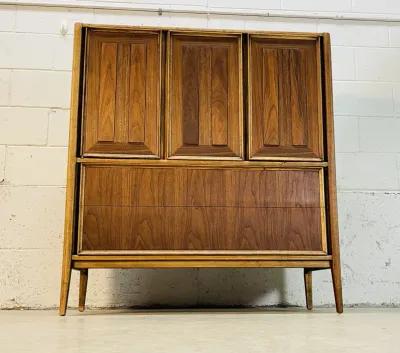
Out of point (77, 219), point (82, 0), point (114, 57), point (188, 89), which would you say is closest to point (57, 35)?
point (82, 0)

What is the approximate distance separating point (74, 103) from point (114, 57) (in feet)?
0.86

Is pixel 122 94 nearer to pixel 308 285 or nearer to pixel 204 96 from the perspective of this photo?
pixel 204 96

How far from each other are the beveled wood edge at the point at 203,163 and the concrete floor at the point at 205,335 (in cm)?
63

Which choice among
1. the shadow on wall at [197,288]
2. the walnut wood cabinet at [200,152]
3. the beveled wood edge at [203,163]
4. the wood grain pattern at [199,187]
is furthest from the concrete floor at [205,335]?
the shadow on wall at [197,288]

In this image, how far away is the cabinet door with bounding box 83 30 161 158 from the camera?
233 cm

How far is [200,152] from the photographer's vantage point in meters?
2.36

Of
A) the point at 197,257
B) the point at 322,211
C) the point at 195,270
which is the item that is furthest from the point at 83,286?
the point at 322,211

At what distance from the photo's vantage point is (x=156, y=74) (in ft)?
7.86

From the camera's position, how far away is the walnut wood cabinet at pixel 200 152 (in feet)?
7.48

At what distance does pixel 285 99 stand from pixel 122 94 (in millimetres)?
688

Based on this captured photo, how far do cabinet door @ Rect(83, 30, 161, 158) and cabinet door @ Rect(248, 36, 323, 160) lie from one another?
1.36 ft

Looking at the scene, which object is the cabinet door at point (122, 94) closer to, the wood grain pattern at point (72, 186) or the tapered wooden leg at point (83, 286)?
the wood grain pattern at point (72, 186)

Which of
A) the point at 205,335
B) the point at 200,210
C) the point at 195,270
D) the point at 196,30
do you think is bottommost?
the point at 205,335

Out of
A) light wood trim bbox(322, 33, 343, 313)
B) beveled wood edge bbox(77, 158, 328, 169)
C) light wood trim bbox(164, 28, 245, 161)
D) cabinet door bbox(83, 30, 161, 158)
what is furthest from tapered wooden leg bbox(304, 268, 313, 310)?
cabinet door bbox(83, 30, 161, 158)
